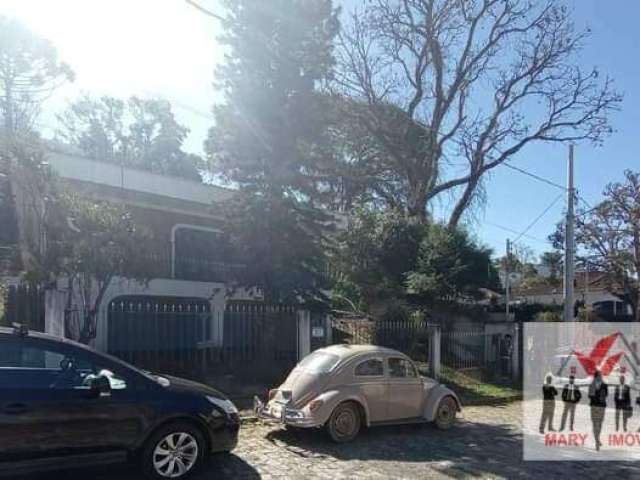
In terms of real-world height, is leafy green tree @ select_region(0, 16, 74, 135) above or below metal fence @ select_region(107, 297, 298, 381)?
above

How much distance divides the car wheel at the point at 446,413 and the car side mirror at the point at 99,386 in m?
5.98

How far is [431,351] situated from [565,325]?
639cm

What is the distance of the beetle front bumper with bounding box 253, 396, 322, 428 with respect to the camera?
8.54 meters

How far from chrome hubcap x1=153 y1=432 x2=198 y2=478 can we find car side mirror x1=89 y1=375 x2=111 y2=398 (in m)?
0.86

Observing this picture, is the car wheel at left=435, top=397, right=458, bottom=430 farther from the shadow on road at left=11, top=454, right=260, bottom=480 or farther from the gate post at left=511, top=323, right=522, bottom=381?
the gate post at left=511, top=323, right=522, bottom=381

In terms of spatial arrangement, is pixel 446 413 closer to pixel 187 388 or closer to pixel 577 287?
pixel 187 388

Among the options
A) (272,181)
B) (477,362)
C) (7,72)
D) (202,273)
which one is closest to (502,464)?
(272,181)

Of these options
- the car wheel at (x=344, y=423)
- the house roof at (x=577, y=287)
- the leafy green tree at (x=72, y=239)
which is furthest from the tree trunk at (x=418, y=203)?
the house roof at (x=577, y=287)

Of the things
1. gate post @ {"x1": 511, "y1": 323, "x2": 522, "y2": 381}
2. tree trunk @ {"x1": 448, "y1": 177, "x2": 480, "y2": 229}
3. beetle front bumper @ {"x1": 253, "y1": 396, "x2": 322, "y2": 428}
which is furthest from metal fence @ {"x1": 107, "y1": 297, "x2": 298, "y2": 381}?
tree trunk @ {"x1": 448, "y1": 177, "x2": 480, "y2": 229}

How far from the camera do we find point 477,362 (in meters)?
18.3

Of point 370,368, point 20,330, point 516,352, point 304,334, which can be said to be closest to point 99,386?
point 20,330

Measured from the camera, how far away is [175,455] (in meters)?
6.47

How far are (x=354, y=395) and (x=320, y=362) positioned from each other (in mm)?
759

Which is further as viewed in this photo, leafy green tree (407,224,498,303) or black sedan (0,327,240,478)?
leafy green tree (407,224,498,303)
